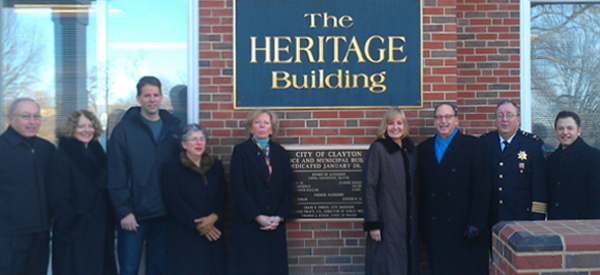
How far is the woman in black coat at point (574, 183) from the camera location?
4.13 meters

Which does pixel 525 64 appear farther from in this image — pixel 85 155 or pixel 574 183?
pixel 85 155

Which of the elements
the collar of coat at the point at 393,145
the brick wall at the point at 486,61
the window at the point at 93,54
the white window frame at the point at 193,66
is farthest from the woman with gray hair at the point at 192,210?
the brick wall at the point at 486,61

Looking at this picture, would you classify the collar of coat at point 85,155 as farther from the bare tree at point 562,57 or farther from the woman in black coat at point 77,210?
the bare tree at point 562,57

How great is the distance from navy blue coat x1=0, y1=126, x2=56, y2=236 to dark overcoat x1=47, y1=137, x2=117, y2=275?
10 cm

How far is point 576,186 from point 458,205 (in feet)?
3.47

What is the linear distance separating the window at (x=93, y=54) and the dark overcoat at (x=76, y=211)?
0.83 metres

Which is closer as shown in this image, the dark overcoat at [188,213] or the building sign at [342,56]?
the dark overcoat at [188,213]

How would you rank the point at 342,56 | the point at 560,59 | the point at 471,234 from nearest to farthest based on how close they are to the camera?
the point at 471,234
the point at 342,56
the point at 560,59

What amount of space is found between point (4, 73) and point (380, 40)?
12.7 feet

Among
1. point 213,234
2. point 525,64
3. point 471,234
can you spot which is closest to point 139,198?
point 213,234

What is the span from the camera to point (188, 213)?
161 inches

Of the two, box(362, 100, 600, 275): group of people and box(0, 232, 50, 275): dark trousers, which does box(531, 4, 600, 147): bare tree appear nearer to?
box(362, 100, 600, 275): group of people

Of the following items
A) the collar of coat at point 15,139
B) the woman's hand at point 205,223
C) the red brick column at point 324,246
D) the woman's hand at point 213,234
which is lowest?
the red brick column at point 324,246

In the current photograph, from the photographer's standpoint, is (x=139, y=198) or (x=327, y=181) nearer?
(x=139, y=198)
